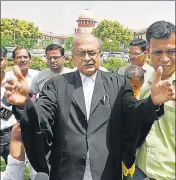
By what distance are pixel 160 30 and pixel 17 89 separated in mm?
981

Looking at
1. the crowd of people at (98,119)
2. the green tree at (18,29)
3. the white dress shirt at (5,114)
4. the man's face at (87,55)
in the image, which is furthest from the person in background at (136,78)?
the green tree at (18,29)

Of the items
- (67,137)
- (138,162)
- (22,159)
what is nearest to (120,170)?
(138,162)

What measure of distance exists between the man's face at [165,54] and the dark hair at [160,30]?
26mm

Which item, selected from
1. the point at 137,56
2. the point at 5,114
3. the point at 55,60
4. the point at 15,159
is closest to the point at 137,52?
the point at 137,56

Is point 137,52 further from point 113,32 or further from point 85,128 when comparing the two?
point 113,32

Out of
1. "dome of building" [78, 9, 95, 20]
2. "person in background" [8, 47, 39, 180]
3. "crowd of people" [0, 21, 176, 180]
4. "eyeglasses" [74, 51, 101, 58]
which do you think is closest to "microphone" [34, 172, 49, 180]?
"crowd of people" [0, 21, 176, 180]

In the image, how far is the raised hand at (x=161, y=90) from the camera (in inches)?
82.6

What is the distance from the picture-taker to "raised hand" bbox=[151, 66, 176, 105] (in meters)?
2.10

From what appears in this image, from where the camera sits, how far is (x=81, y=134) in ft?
8.39

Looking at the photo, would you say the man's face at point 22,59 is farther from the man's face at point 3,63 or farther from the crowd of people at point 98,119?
the crowd of people at point 98,119

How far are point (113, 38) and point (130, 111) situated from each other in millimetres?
48304

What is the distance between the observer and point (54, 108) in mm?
2623

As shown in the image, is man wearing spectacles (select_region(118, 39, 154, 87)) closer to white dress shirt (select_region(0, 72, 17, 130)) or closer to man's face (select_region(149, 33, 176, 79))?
white dress shirt (select_region(0, 72, 17, 130))

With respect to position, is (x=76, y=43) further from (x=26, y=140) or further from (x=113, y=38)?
(x=113, y=38)
